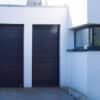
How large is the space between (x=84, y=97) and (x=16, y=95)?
2.68 metres

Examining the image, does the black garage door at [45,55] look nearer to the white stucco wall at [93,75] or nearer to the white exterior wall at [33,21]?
the white exterior wall at [33,21]

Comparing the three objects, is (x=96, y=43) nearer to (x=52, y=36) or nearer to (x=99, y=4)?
(x=99, y=4)

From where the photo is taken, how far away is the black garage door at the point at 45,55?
16969 mm

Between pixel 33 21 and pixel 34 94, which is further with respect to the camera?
pixel 33 21

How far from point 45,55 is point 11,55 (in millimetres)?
1410

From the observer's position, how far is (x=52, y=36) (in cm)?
1716

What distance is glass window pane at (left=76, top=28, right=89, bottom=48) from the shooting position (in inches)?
564

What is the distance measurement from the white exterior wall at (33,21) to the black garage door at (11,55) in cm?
27

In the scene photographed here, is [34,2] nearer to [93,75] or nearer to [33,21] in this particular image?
[33,21]

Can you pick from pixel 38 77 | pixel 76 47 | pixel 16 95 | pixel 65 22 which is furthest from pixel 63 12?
pixel 16 95

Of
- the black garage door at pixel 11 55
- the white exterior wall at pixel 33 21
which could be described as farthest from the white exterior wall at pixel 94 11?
the black garage door at pixel 11 55

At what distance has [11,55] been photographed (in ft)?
55.8

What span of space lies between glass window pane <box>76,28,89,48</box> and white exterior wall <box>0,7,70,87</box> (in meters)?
1.04

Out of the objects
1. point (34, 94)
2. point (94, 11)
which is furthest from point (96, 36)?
point (34, 94)
